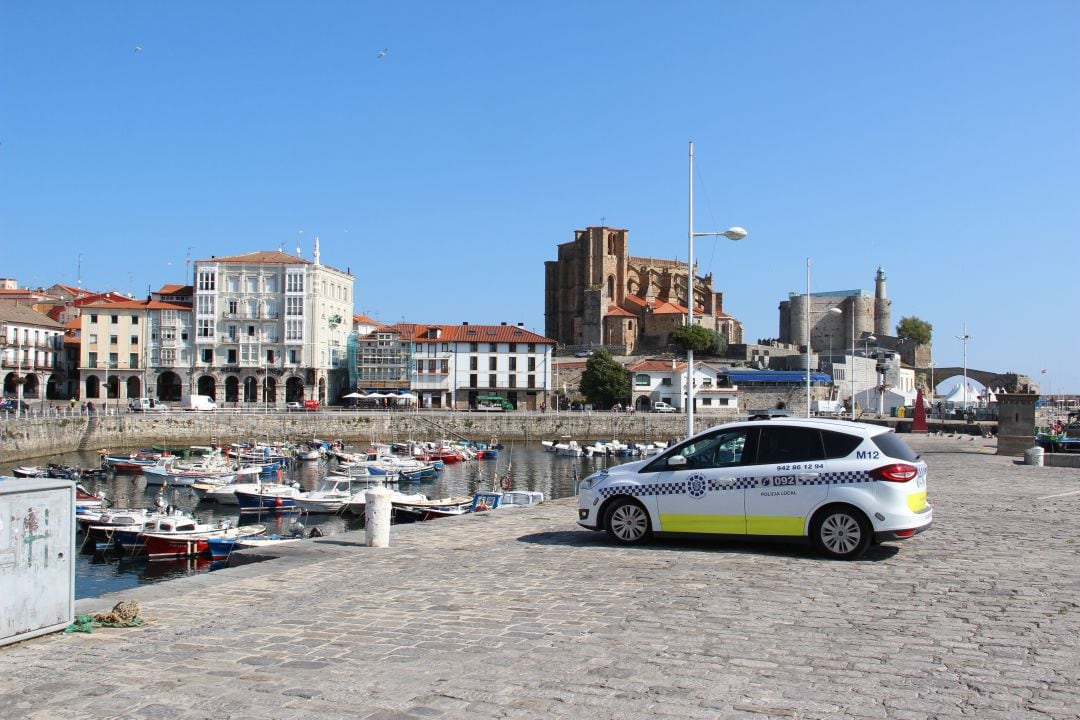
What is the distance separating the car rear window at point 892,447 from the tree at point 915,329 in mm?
142914

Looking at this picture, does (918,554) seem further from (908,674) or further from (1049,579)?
(908,674)

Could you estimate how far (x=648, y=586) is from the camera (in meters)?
9.07

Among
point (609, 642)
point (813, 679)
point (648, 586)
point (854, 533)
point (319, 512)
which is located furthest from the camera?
point (319, 512)

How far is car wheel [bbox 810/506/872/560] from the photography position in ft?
34.2

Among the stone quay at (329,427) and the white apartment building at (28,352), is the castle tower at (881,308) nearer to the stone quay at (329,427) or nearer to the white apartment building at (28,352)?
the stone quay at (329,427)

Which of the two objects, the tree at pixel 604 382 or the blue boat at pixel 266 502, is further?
the tree at pixel 604 382

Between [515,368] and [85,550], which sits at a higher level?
[515,368]

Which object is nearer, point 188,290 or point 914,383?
point 188,290

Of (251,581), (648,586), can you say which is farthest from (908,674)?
(251,581)

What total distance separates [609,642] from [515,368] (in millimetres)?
85042

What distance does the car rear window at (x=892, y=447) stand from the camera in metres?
10.5

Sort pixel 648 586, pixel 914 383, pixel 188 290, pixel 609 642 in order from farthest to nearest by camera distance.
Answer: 1. pixel 914 383
2. pixel 188 290
3. pixel 648 586
4. pixel 609 642

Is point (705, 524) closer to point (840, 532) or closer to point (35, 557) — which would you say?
point (840, 532)

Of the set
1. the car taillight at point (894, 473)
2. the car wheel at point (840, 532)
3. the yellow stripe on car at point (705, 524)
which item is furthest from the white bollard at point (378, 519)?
the car taillight at point (894, 473)
